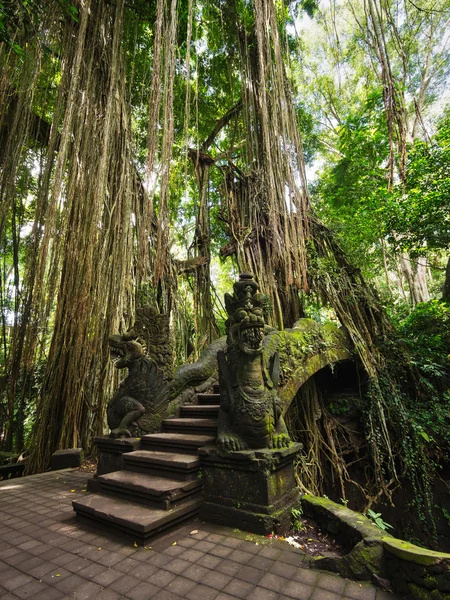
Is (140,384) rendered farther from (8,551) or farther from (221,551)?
(221,551)

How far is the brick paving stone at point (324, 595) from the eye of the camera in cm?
146

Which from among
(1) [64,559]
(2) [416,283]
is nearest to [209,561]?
(1) [64,559]

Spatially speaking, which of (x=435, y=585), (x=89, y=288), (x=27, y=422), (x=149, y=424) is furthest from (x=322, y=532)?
(x=27, y=422)

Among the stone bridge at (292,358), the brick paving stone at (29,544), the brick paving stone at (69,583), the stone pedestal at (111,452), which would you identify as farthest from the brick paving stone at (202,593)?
the stone bridge at (292,358)

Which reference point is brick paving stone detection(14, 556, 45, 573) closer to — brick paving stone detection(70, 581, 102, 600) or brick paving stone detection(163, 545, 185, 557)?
brick paving stone detection(70, 581, 102, 600)

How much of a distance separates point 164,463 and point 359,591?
151 cm

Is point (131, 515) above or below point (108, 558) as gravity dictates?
above

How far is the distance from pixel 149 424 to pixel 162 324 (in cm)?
107

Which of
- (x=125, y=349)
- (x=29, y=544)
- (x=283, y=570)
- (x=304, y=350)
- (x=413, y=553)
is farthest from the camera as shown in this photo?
(x=304, y=350)

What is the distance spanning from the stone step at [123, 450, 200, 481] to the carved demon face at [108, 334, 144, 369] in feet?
3.01

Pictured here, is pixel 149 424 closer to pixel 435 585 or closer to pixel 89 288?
pixel 89 288

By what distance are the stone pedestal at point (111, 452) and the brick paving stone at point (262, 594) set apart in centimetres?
173

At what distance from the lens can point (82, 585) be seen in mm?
1581

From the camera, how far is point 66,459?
384 centimetres
